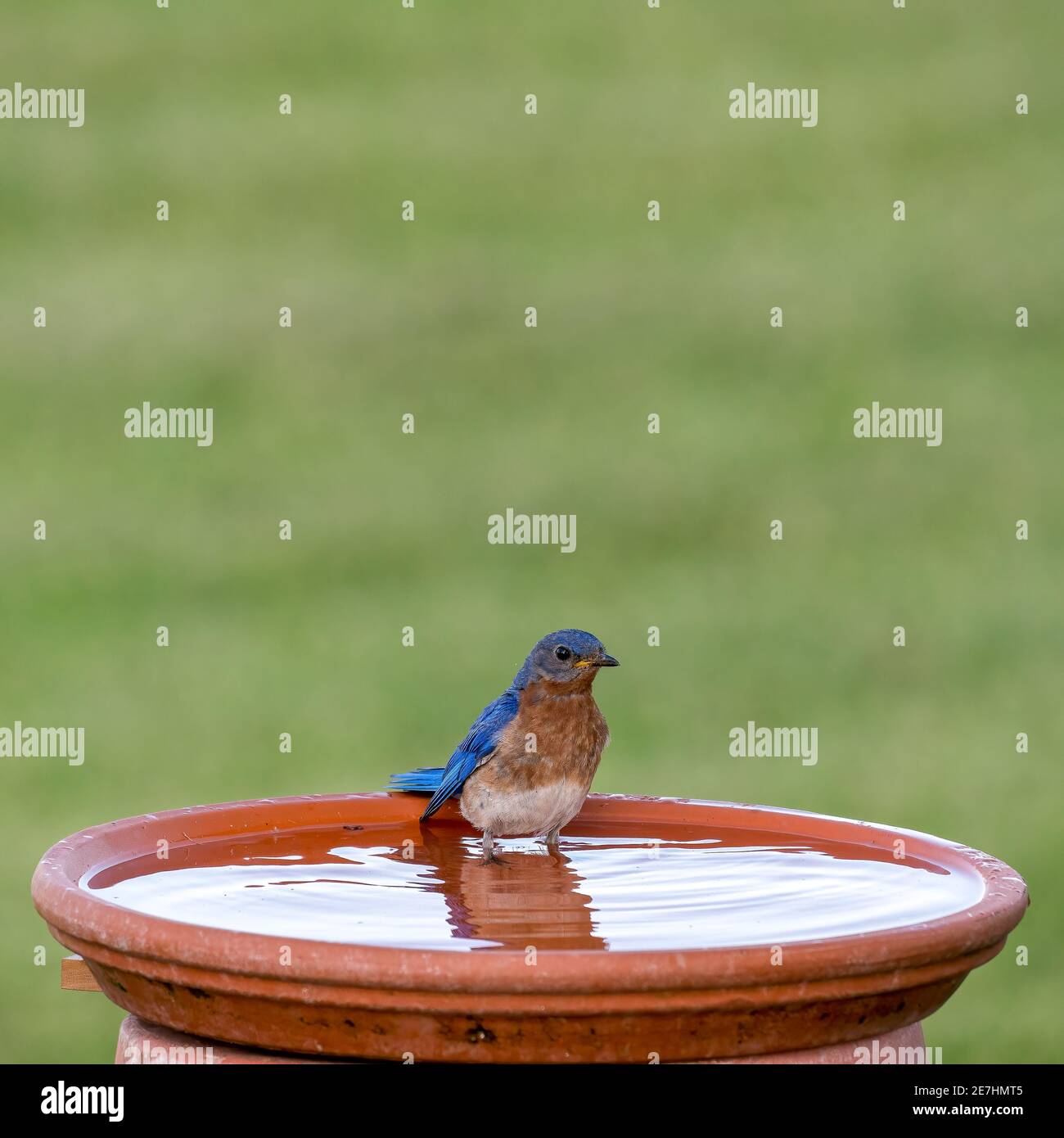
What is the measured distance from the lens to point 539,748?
4203mm

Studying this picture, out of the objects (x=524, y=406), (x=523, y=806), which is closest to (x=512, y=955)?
(x=523, y=806)

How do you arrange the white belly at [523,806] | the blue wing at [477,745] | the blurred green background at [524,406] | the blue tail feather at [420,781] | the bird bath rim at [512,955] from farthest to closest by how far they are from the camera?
the blurred green background at [524,406] → the blue tail feather at [420,781] → the blue wing at [477,745] → the white belly at [523,806] → the bird bath rim at [512,955]

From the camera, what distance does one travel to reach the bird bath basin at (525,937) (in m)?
3.00

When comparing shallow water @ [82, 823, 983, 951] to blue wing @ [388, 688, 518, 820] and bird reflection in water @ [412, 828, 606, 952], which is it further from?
blue wing @ [388, 688, 518, 820]

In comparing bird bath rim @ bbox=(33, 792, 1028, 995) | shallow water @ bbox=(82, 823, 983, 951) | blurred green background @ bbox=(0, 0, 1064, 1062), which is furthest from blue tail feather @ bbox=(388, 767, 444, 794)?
blurred green background @ bbox=(0, 0, 1064, 1062)

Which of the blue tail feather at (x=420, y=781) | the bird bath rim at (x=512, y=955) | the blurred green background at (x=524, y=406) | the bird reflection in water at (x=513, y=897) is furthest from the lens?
the blurred green background at (x=524, y=406)

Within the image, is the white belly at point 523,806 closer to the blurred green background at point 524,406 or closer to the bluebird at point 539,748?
the bluebird at point 539,748

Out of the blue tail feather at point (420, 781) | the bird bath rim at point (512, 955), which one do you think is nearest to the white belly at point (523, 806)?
the blue tail feather at point (420, 781)

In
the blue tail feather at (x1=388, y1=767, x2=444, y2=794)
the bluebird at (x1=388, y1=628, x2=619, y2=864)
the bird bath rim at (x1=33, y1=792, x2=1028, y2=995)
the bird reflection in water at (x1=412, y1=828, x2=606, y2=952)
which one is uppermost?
the bluebird at (x1=388, y1=628, x2=619, y2=864)

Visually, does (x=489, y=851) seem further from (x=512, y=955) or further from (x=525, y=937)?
(x=512, y=955)

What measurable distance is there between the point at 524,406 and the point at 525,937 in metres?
9.28

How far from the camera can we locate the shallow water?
3.35m
